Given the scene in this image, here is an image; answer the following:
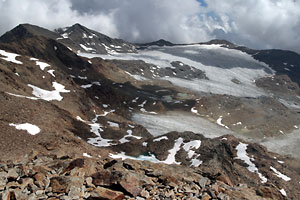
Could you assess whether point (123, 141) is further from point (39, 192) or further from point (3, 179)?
point (39, 192)

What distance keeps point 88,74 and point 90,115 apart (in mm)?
85360

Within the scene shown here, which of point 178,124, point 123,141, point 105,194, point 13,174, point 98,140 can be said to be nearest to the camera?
point 105,194

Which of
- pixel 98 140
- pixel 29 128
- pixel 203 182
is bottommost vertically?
pixel 203 182

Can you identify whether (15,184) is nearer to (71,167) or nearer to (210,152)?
(71,167)

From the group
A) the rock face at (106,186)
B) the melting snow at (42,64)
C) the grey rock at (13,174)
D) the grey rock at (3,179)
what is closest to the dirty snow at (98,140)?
the melting snow at (42,64)

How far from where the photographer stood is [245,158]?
7000 cm

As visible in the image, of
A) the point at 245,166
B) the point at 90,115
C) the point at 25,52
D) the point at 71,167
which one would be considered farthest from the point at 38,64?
the point at 71,167

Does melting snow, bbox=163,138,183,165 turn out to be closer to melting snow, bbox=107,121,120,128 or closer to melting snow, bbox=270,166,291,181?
melting snow, bbox=107,121,120,128

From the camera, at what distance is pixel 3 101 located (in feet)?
163

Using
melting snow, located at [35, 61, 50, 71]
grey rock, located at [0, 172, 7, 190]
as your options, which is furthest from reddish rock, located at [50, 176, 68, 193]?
melting snow, located at [35, 61, 50, 71]

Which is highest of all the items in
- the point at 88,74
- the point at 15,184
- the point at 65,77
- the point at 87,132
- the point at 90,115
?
the point at 88,74

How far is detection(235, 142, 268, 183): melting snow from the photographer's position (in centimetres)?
5954

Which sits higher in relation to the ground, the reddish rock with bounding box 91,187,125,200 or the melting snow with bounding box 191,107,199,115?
the melting snow with bounding box 191,107,199,115

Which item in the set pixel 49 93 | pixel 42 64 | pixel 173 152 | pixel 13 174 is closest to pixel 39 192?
pixel 13 174
